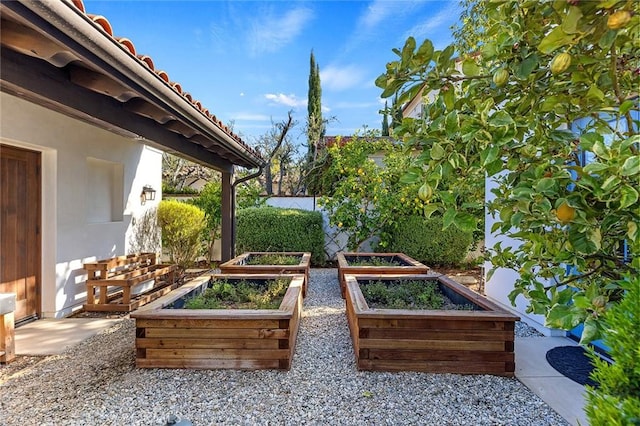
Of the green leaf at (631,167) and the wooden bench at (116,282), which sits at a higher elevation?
the green leaf at (631,167)

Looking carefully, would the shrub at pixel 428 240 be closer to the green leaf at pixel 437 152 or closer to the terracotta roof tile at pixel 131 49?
the terracotta roof tile at pixel 131 49

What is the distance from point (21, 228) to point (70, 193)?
2.76 feet

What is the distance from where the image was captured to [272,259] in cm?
777

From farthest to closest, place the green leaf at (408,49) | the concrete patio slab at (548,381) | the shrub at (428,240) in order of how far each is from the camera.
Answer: the shrub at (428,240) → the concrete patio slab at (548,381) → the green leaf at (408,49)

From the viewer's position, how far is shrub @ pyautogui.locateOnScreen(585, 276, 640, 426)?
3.38 feet

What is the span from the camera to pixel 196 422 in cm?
266

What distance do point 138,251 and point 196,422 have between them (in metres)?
5.70

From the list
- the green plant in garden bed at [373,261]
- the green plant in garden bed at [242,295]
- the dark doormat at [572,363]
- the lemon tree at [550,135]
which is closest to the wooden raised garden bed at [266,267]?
the green plant in garden bed at [242,295]

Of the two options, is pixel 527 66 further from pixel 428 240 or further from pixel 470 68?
pixel 428 240

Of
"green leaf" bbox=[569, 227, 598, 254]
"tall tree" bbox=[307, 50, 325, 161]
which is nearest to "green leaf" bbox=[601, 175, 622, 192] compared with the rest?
"green leaf" bbox=[569, 227, 598, 254]

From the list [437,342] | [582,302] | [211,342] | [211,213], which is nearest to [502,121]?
[582,302]

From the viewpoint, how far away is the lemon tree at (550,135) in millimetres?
1323

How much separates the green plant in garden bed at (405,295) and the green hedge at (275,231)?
4274 mm

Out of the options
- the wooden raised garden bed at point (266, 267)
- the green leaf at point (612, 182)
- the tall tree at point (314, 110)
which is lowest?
the wooden raised garden bed at point (266, 267)
